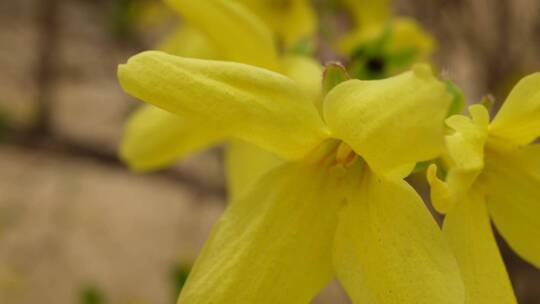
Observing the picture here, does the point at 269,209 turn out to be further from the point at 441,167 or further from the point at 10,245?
the point at 10,245

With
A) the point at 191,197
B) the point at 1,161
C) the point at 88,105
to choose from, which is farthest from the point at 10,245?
the point at 88,105

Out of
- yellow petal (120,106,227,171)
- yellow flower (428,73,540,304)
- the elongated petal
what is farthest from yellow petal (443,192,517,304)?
yellow petal (120,106,227,171)

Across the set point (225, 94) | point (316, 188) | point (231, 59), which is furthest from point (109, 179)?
point (225, 94)

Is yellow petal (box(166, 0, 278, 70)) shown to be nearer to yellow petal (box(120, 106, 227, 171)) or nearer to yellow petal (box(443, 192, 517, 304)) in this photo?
yellow petal (box(120, 106, 227, 171))

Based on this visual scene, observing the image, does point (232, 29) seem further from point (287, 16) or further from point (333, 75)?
point (287, 16)

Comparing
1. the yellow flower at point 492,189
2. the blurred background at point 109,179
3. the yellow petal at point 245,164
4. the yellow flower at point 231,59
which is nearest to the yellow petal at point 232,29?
the yellow flower at point 231,59

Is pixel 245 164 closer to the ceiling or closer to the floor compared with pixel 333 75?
closer to the floor

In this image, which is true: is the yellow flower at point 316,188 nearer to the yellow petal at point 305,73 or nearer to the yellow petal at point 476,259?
the yellow petal at point 476,259
